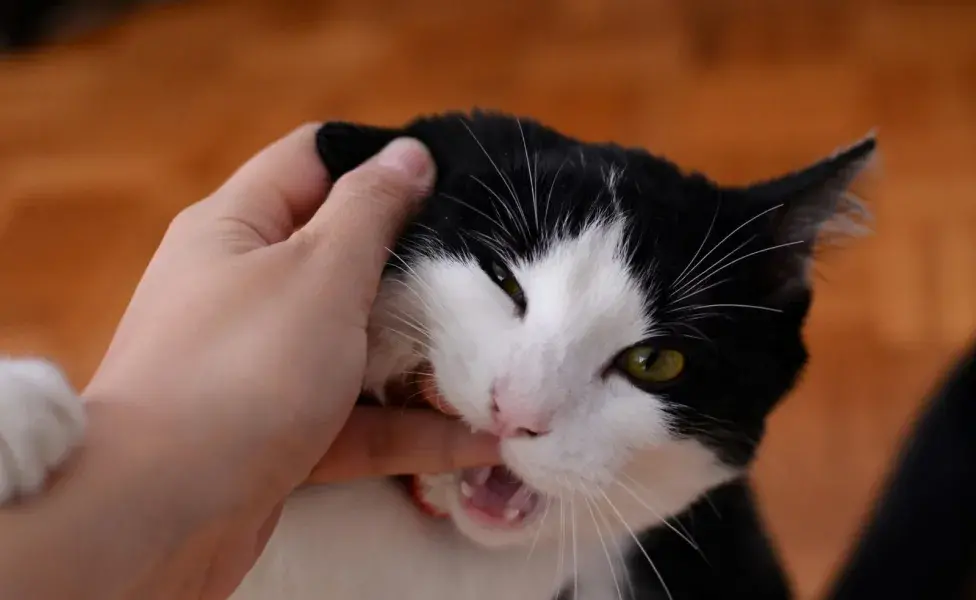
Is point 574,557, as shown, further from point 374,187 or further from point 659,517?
point 374,187

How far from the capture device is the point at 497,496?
0.79m

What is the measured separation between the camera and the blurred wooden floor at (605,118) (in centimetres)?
167

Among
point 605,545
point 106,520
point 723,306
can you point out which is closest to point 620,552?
point 605,545

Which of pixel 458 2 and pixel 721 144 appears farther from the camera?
pixel 458 2

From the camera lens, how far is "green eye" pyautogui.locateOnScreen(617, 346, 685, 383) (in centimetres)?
74

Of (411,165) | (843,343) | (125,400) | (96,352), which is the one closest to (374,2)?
(96,352)

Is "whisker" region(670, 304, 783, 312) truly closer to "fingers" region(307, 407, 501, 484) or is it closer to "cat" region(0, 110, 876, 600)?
"cat" region(0, 110, 876, 600)

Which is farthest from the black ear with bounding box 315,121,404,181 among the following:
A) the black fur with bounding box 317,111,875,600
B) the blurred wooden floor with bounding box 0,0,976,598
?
the blurred wooden floor with bounding box 0,0,976,598

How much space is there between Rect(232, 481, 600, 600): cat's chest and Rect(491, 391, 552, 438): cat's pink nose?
0.15 m

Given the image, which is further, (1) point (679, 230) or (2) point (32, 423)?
(1) point (679, 230)

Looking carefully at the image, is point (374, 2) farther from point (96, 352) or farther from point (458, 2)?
point (96, 352)

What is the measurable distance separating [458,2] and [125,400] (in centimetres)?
212

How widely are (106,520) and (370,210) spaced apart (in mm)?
317

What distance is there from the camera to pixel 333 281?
0.73 metres
